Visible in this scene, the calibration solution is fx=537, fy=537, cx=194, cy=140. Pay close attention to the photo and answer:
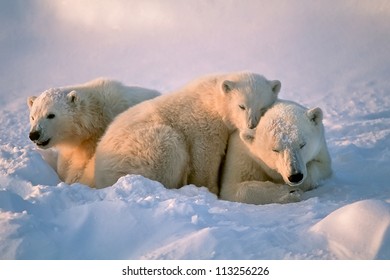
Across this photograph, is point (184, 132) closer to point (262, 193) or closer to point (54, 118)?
point (262, 193)

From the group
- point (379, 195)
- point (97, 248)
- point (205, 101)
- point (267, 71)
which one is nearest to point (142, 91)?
point (205, 101)

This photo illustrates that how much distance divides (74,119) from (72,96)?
0.96 ft

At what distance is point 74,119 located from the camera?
6.81 meters

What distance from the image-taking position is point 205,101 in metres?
5.99

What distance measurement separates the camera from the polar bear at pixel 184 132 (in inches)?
219

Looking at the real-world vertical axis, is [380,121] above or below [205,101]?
below

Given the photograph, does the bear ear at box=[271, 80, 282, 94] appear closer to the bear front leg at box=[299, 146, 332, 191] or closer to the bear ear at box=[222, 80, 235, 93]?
the bear ear at box=[222, 80, 235, 93]

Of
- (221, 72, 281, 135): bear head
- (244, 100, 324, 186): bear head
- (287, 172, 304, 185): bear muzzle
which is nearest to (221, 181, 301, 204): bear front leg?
(244, 100, 324, 186): bear head

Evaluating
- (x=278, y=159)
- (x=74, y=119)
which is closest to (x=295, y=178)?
(x=278, y=159)

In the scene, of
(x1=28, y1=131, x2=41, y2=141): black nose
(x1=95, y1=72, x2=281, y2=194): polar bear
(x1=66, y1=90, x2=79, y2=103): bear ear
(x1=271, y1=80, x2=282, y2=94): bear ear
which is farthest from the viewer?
(x1=66, y1=90, x2=79, y2=103): bear ear

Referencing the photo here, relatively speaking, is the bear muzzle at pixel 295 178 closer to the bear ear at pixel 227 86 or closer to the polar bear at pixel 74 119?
the bear ear at pixel 227 86

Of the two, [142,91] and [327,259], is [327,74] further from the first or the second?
[327,259]

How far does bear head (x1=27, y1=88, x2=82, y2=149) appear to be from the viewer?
6598 millimetres
